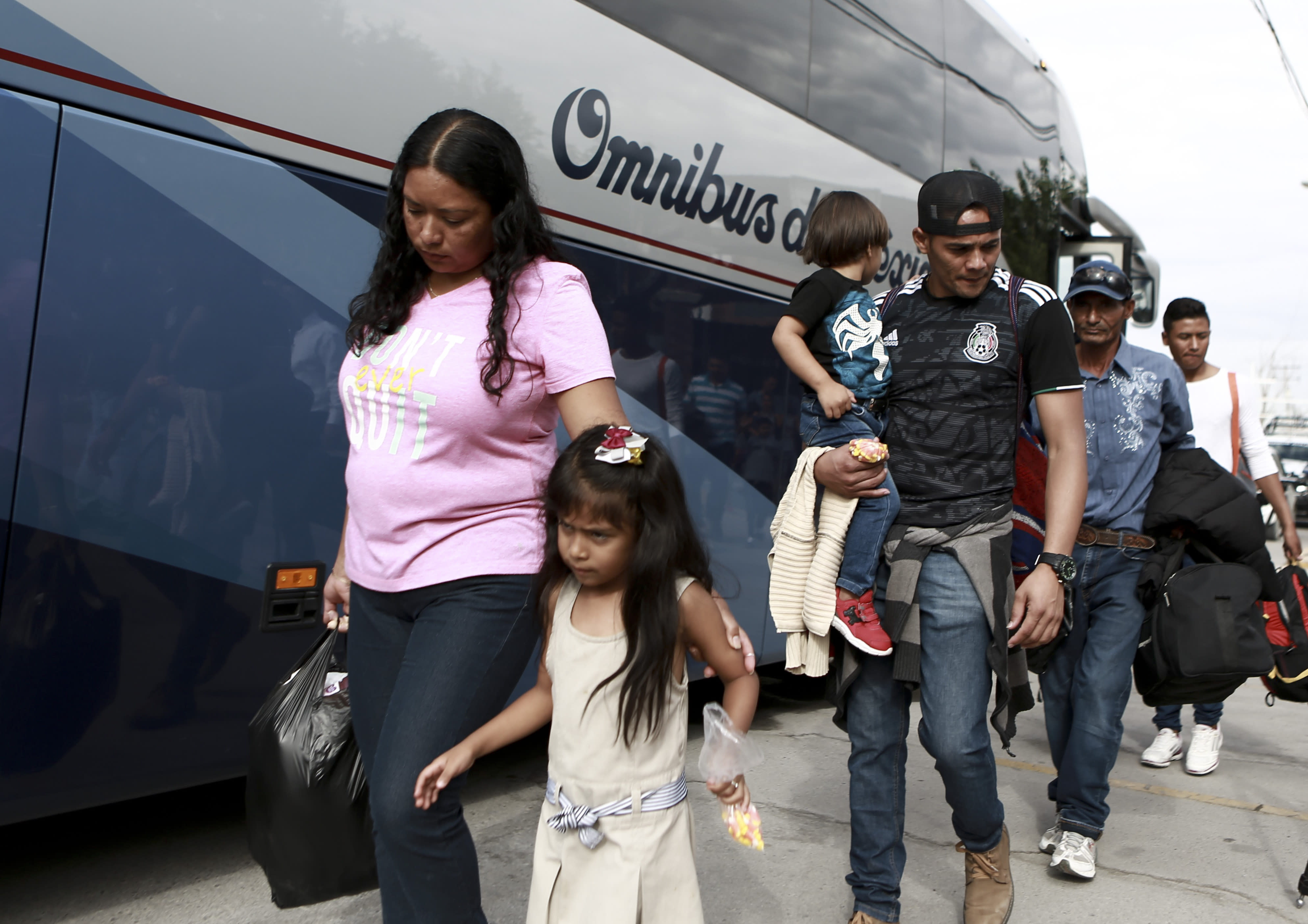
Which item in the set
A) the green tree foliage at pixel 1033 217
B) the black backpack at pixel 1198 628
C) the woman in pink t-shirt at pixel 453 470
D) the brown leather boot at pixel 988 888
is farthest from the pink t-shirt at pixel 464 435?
the green tree foliage at pixel 1033 217

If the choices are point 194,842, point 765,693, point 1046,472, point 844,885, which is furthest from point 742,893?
point 765,693

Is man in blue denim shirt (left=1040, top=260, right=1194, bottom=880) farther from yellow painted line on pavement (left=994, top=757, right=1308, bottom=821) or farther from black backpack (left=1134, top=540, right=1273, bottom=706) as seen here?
yellow painted line on pavement (left=994, top=757, right=1308, bottom=821)

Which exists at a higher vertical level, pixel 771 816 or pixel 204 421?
pixel 204 421

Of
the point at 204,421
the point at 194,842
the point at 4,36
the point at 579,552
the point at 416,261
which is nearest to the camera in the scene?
the point at 579,552

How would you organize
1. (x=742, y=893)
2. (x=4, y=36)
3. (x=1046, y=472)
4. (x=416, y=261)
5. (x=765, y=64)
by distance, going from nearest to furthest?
(x=416, y=261)
(x=4, y=36)
(x=1046, y=472)
(x=742, y=893)
(x=765, y=64)

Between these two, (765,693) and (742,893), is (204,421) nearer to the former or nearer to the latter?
(742,893)

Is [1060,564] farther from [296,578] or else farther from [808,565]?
[296,578]

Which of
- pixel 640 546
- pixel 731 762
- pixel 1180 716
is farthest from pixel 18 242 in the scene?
pixel 1180 716

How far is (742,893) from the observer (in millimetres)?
3467

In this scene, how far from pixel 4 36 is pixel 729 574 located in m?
3.32

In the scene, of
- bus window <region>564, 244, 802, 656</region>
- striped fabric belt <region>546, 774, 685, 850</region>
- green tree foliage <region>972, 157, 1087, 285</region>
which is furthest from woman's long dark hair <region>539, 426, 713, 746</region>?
green tree foliage <region>972, 157, 1087, 285</region>

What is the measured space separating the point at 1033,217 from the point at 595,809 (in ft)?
20.4

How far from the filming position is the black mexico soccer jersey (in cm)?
293

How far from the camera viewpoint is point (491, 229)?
2.26 m
